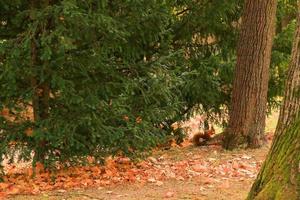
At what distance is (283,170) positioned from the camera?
4789 mm

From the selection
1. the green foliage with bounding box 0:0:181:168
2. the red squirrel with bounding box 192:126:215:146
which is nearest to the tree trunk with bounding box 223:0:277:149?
the red squirrel with bounding box 192:126:215:146

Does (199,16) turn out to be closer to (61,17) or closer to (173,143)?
(173,143)

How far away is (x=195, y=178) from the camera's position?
27.3 feet

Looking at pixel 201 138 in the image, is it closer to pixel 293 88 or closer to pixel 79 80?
pixel 79 80

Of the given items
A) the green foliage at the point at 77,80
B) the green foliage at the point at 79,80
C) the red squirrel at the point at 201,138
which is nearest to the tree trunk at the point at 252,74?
the green foliage at the point at 79,80

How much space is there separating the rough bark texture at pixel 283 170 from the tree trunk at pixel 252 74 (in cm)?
565

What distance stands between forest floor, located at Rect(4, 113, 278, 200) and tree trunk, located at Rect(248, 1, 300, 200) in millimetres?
1845

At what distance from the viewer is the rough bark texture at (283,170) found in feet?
15.4

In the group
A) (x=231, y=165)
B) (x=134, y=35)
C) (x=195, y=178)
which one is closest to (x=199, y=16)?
(x=134, y=35)

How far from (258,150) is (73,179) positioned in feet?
13.5

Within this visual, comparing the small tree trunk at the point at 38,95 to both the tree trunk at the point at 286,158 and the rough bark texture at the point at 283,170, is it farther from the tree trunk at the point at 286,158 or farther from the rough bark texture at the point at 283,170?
the rough bark texture at the point at 283,170

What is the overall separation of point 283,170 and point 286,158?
4.4 inches

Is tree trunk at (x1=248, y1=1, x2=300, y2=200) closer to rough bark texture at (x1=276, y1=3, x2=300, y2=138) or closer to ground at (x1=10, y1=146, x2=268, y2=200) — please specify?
rough bark texture at (x1=276, y1=3, x2=300, y2=138)

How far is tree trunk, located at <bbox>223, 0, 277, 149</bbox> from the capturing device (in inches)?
412
